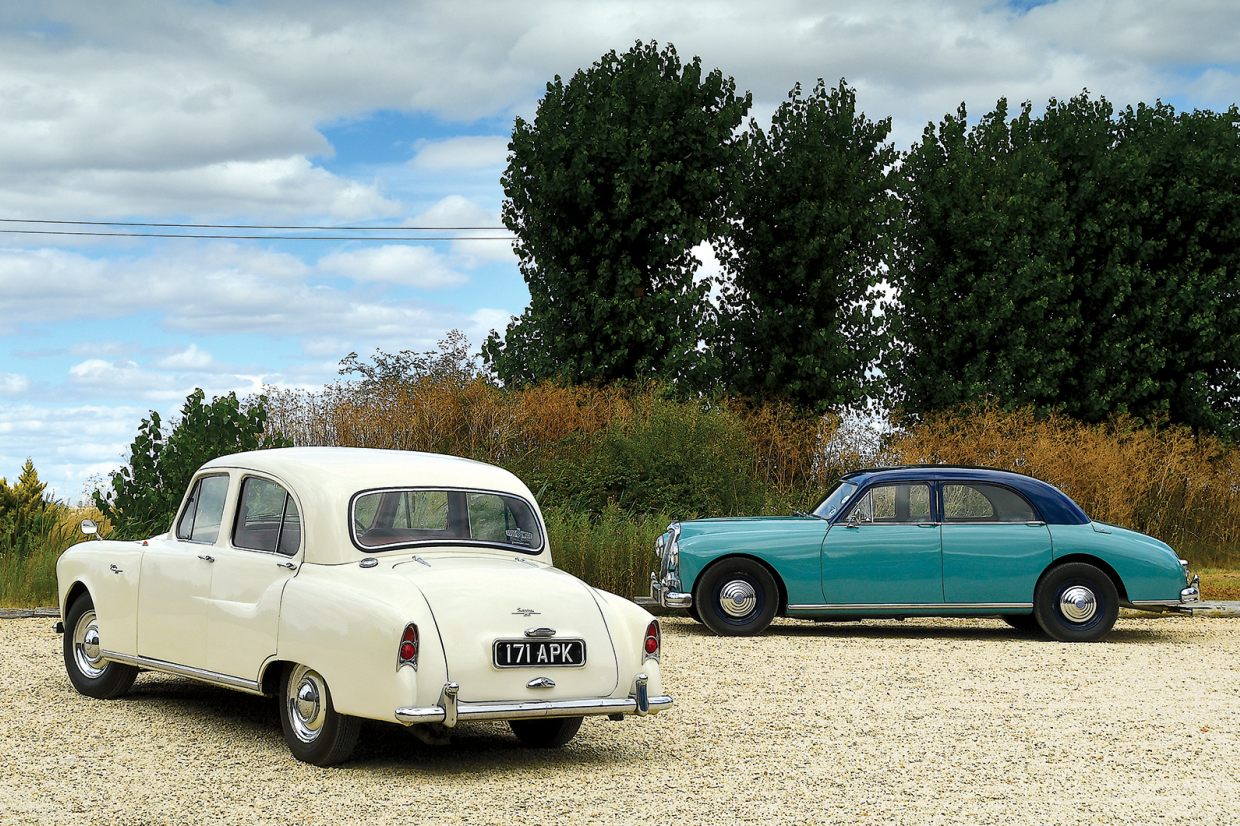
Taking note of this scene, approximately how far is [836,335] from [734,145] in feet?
16.4

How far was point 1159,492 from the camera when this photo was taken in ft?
71.6

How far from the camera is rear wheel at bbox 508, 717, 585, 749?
24.1 feet

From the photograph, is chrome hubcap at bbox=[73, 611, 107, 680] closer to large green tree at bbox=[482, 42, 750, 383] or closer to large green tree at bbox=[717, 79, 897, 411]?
large green tree at bbox=[482, 42, 750, 383]

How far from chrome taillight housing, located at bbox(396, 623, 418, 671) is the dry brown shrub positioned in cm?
1601

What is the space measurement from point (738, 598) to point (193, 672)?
20.6 feet

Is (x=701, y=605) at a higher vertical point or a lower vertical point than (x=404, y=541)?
lower

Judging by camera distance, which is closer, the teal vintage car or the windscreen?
the windscreen

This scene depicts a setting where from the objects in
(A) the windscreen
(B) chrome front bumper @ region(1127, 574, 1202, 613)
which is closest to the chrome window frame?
(A) the windscreen

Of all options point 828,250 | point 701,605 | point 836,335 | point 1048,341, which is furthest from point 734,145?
point 701,605

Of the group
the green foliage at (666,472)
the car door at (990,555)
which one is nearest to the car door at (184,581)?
the car door at (990,555)

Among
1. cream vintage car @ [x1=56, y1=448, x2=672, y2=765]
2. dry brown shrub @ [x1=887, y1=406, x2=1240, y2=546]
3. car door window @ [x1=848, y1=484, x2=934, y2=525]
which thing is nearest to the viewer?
cream vintage car @ [x1=56, y1=448, x2=672, y2=765]

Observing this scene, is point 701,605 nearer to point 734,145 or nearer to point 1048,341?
point 734,145

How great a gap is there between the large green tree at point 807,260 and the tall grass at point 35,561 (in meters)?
16.1

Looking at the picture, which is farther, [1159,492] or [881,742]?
[1159,492]
